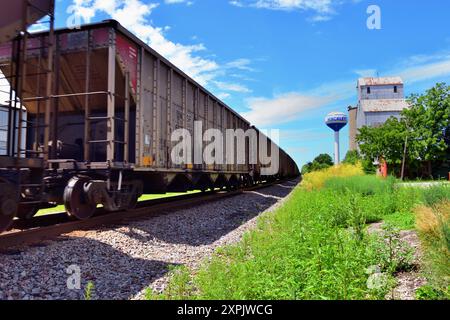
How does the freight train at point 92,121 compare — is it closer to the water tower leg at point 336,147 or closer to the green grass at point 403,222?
the green grass at point 403,222

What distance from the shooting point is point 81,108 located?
936 cm

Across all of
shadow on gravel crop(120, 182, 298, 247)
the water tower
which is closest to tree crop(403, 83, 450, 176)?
shadow on gravel crop(120, 182, 298, 247)

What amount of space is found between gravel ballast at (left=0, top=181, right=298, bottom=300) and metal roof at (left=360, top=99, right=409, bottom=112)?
61696mm

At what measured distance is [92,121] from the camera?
29.8 feet

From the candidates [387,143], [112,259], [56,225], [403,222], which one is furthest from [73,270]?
[387,143]

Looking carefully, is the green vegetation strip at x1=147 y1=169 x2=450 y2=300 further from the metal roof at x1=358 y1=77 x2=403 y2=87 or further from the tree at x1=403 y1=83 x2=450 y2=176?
the metal roof at x1=358 y1=77 x2=403 y2=87

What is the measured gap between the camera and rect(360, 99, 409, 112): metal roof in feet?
205

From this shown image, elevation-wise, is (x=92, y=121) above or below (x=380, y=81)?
below

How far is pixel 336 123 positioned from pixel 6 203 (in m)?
73.0

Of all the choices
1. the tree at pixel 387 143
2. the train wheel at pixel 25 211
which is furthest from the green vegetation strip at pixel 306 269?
the tree at pixel 387 143

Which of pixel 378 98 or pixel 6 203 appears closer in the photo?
pixel 6 203

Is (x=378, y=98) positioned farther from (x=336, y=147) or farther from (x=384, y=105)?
(x=336, y=147)

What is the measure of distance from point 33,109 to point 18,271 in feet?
21.7
